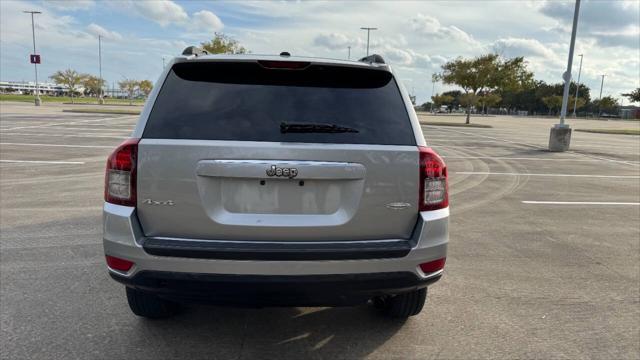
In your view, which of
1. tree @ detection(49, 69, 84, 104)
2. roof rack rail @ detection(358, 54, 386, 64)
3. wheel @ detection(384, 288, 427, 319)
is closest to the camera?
roof rack rail @ detection(358, 54, 386, 64)

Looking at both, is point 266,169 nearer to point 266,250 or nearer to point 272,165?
point 272,165

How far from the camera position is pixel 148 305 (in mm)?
3150

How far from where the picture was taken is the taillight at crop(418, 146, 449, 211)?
8.64 ft

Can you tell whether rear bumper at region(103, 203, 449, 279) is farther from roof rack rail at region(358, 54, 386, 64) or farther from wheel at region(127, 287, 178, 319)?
roof rack rail at region(358, 54, 386, 64)

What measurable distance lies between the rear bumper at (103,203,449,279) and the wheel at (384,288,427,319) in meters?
0.62

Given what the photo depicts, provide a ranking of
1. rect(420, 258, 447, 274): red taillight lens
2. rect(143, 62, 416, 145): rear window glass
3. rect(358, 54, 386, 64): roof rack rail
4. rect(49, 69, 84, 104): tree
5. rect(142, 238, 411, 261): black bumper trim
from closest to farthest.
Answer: rect(142, 238, 411, 261): black bumper trim < rect(143, 62, 416, 145): rear window glass < rect(420, 258, 447, 274): red taillight lens < rect(358, 54, 386, 64): roof rack rail < rect(49, 69, 84, 104): tree

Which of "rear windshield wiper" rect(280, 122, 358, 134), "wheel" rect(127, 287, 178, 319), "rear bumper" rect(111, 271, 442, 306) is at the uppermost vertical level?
"rear windshield wiper" rect(280, 122, 358, 134)

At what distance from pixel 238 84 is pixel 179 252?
A: 3.40ft

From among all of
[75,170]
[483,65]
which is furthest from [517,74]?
[75,170]

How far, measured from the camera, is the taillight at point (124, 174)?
8.23ft

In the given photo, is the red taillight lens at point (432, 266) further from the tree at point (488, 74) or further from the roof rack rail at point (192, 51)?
the tree at point (488, 74)

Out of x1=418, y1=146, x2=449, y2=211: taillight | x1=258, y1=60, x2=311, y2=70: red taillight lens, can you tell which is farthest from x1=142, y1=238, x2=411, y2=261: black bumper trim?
x1=258, y1=60, x2=311, y2=70: red taillight lens

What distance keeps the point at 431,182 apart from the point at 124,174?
1784mm

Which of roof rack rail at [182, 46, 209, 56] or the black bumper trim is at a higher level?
roof rack rail at [182, 46, 209, 56]
